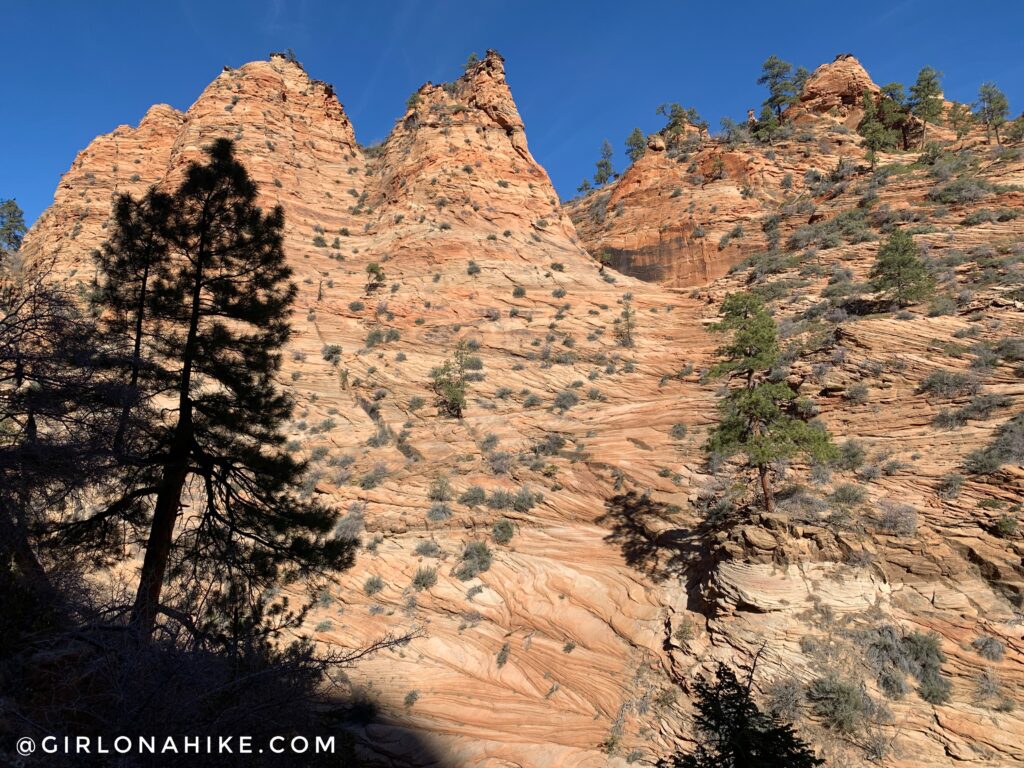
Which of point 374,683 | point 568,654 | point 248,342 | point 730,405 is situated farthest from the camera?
point 730,405

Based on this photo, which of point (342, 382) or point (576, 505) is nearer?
point (576, 505)

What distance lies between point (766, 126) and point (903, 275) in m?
39.2

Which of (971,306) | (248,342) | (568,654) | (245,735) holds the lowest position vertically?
(568,654)

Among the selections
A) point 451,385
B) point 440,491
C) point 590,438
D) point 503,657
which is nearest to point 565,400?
point 590,438

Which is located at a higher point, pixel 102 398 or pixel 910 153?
pixel 910 153

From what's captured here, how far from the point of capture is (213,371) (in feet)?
29.2

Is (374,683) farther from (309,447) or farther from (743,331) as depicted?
(743,331)

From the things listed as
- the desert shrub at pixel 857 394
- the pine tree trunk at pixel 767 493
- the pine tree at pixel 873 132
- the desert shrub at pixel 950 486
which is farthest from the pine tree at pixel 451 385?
the pine tree at pixel 873 132

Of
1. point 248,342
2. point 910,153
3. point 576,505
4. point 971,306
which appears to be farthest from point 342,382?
point 910,153

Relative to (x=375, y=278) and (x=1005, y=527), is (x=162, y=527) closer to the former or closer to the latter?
(x=1005, y=527)

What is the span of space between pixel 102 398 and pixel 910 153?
200 ft

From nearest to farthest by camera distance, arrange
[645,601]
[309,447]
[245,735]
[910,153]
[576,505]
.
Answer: [245,735], [645,601], [576,505], [309,447], [910,153]

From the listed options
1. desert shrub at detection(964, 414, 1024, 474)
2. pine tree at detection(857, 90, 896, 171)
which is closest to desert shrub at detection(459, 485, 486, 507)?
desert shrub at detection(964, 414, 1024, 474)

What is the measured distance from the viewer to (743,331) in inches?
632
